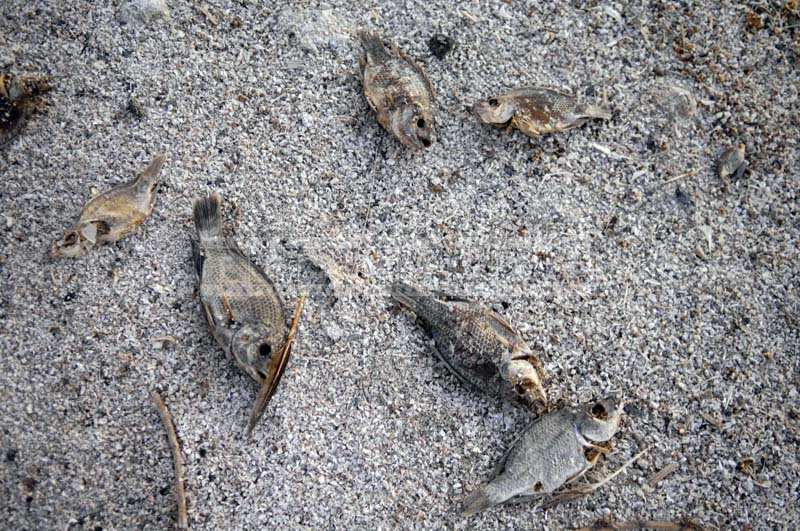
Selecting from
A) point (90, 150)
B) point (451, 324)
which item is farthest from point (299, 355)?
point (90, 150)

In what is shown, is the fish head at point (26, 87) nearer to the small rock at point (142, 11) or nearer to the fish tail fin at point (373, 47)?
the small rock at point (142, 11)

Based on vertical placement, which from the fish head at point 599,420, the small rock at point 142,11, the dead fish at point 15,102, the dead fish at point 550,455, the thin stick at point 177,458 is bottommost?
the thin stick at point 177,458

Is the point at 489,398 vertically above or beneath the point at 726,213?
beneath

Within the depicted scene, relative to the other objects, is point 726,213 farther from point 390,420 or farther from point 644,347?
point 390,420

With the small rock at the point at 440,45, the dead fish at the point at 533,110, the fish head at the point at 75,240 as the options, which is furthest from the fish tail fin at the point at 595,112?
the fish head at the point at 75,240

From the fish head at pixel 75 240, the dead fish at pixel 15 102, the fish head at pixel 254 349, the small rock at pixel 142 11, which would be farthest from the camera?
the small rock at pixel 142 11

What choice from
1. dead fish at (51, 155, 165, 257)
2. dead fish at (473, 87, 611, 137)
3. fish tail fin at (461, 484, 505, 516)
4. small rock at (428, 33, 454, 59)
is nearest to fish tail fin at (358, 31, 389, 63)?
small rock at (428, 33, 454, 59)
